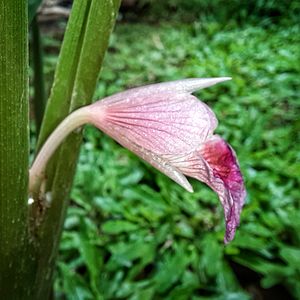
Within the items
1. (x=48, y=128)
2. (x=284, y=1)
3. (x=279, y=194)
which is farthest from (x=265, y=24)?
(x=48, y=128)

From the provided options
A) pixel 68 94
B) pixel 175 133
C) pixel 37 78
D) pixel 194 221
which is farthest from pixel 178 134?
pixel 194 221

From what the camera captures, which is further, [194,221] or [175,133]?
[194,221]

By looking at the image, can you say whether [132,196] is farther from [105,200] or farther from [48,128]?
[48,128]

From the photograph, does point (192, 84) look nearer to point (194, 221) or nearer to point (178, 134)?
point (178, 134)

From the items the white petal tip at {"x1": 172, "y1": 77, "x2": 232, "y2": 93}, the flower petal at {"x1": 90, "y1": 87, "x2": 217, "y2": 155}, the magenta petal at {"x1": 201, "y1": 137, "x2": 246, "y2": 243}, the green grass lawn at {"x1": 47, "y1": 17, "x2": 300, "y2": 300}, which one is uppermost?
the white petal tip at {"x1": 172, "y1": 77, "x2": 232, "y2": 93}

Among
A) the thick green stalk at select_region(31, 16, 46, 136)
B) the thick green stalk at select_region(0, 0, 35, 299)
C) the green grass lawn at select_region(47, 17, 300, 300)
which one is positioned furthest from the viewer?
the green grass lawn at select_region(47, 17, 300, 300)

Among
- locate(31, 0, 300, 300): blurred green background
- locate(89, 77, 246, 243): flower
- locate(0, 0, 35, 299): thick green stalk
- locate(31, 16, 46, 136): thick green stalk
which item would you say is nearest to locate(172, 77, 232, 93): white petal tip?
locate(89, 77, 246, 243): flower

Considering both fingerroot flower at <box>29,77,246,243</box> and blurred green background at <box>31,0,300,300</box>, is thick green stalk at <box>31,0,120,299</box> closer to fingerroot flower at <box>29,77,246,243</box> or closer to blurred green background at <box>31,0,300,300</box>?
fingerroot flower at <box>29,77,246,243</box>
